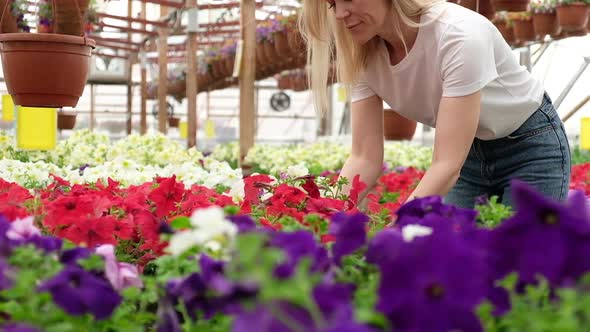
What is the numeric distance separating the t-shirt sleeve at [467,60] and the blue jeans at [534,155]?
1.13ft

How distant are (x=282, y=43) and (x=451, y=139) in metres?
4.12

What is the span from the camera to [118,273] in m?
0.90

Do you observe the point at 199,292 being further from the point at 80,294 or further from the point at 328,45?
the point at 328,45

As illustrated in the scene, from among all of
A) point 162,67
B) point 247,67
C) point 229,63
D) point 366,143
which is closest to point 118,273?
point 366,143

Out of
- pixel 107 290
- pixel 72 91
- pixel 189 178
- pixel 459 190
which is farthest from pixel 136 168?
pixel 107 290

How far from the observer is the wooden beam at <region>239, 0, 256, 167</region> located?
4.63 metres

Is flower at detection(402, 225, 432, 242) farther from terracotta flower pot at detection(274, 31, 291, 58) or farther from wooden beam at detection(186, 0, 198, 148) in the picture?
wooden beam at detection(186, 0, 198, 148)

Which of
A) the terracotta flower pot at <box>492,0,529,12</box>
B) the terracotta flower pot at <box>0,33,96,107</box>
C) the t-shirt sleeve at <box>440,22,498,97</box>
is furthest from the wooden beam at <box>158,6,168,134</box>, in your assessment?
the t-shirt sleeve at <box>440,22,498,97</box>

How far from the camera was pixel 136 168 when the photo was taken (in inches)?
109

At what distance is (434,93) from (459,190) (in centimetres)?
43

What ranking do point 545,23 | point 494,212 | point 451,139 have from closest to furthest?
point 494,212
point 451,139
point 545,23

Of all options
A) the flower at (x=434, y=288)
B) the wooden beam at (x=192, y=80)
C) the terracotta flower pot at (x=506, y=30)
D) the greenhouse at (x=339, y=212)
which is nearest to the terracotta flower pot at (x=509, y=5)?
the greenhouse at (x=339, y=212)

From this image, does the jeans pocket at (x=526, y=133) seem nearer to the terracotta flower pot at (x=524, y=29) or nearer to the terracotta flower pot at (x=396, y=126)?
the terracotta flower pot at (x=396, y=126)

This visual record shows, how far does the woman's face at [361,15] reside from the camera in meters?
1.58
